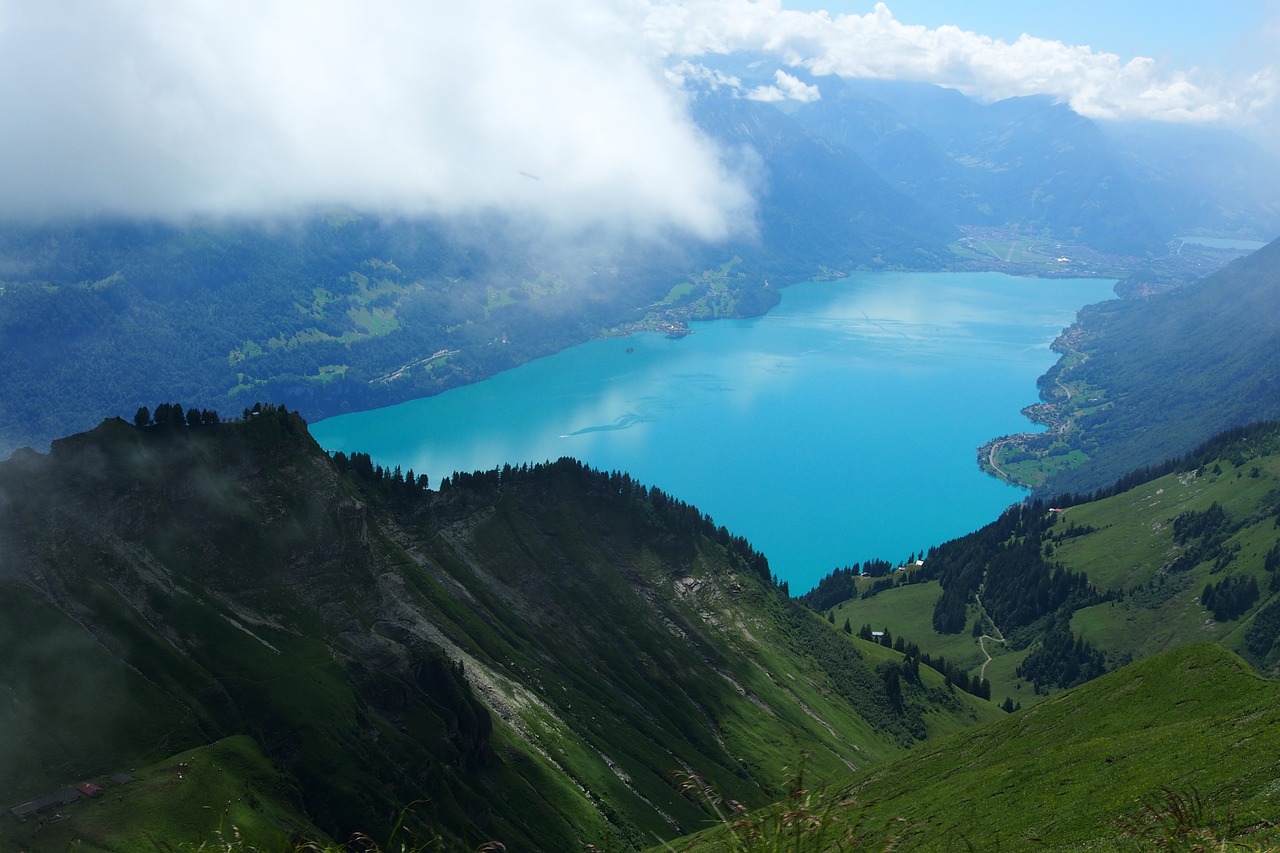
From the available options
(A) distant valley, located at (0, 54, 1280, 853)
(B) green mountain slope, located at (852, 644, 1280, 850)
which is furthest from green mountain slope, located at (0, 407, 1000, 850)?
(B) green mountain slope, located at (852, 644, 1280, 850)

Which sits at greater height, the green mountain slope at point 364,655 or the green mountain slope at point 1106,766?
the green mountain slope at point 364,655

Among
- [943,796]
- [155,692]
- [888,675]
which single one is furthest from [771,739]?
[155,692]

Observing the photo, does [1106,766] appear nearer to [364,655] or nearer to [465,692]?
[465,692]

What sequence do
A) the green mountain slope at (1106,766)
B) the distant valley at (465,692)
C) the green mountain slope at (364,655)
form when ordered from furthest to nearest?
the green mountain slope at (364,655)
the distant valley at (465,692)
the green mountain slope at (1106,766)

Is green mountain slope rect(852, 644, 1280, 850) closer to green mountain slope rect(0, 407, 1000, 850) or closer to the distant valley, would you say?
the distant valley

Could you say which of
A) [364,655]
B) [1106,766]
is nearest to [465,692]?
[364,655]

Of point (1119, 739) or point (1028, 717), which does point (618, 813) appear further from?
point (1119, 739)

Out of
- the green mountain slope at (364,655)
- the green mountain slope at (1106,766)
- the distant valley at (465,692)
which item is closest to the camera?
the green mountain slope at (1106,766)

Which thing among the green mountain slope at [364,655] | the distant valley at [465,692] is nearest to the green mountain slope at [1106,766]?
the distant valley at [465,692]

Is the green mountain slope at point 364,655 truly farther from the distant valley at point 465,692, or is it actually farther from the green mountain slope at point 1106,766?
the green mountain slope at point 1106,766
